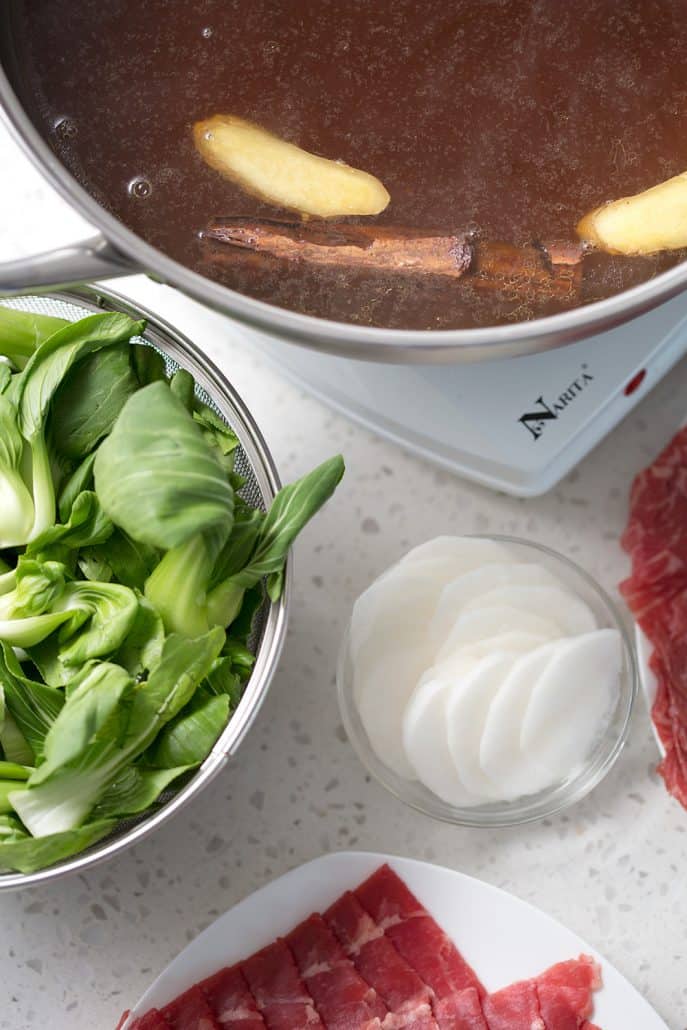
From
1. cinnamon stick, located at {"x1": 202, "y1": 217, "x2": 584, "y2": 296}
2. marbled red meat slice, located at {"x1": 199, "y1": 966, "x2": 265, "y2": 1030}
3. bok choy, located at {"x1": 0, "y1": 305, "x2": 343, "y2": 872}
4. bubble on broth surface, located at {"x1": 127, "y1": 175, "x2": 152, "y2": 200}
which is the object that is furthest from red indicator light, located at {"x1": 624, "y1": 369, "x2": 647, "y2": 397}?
marbled red meat slice, located at {"x1": 199, "y1": 966, "x2": 265, "y2": 1030}

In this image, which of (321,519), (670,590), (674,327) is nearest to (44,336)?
(321,519)

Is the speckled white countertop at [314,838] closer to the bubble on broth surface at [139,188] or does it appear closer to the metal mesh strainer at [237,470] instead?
the metal mesh strainer at [237,470]

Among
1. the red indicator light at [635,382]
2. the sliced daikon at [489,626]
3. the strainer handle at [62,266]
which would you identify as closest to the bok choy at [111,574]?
the strainer handle at [62,266]

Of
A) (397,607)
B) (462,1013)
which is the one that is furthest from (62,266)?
(462,1013)

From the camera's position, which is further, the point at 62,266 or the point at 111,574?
the point at 111,574

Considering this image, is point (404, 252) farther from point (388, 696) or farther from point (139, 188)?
point (388, 696)

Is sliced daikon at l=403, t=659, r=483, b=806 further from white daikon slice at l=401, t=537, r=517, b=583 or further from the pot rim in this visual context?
the pot rim

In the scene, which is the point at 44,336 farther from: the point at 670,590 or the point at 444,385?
the point at 670,590
